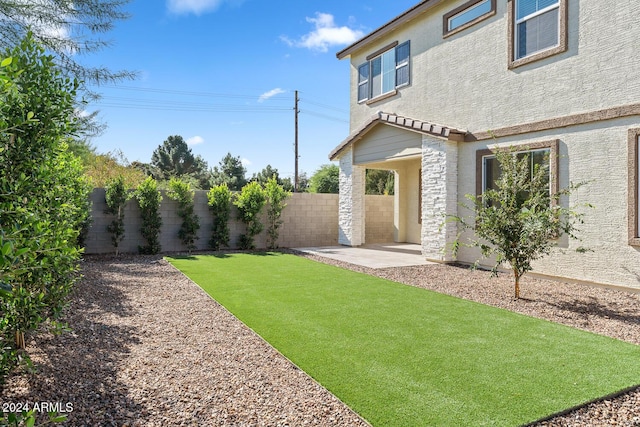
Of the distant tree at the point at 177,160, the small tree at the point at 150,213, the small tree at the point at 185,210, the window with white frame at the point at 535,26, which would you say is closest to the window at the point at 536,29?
the window with white frame at the point at 535,26

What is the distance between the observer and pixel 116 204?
12.7 m

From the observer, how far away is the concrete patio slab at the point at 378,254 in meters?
11.2

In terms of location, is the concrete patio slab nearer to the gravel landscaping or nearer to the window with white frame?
the gravel landscaping

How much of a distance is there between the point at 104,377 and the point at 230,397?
4.40 feet

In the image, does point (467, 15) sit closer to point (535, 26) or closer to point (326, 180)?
point (535, 26)

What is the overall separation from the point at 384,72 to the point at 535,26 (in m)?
5.79

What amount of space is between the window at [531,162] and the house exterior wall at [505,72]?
0.67 meters

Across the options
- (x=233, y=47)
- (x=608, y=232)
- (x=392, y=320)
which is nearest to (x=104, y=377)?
(x=392, y=320)

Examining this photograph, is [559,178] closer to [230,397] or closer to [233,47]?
[230,397]

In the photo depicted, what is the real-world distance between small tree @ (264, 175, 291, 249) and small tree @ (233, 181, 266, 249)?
14.1 inches

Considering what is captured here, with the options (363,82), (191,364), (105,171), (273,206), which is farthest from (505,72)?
(105,171)

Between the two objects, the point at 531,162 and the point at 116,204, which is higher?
the point at 531,162

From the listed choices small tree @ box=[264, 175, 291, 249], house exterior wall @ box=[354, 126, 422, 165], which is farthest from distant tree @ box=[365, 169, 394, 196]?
small tree @ box=[264, 175, 291, 249]

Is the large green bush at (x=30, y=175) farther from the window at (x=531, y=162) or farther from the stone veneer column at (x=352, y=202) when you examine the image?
the stone veneer column at (x=352, y=202)
